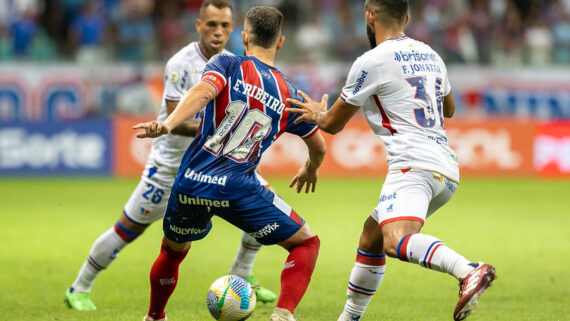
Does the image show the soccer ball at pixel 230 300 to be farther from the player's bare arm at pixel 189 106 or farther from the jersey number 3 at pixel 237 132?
the player's bare arm at pixel 189 106

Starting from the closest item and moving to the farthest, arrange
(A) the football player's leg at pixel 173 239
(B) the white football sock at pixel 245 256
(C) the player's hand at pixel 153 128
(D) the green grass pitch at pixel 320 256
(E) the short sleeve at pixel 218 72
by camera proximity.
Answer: (C) the player's hand at pixel 153 128
(E) the short sleeve at pixel 218 72
(A) the football player's leg at pixel 173 239
(D) the green grass pitch at pixel 320 256
(B) the white football sock at pixel 245 256

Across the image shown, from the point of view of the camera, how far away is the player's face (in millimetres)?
7426

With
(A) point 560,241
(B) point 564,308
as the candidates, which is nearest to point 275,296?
(B) point 564,308

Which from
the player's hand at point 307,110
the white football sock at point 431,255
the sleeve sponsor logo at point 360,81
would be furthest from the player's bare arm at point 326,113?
the white football sock at point 431,255

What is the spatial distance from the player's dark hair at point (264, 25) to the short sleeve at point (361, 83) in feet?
2.10

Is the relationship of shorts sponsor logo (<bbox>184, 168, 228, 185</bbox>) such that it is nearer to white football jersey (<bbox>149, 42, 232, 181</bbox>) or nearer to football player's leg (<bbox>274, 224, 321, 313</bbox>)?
football player's leg (<bbox>274, 224, 321, 313</bbox>)

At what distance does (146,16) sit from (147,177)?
15.3m

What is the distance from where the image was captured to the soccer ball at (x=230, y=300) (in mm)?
5613

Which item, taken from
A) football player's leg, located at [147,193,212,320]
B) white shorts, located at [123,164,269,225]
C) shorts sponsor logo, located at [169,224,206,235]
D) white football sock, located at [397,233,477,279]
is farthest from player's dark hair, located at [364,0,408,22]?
white shorts, located at [123,164,269,225]

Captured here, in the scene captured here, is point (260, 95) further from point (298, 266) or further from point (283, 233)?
point (298, 266)

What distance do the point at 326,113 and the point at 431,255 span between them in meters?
1.25

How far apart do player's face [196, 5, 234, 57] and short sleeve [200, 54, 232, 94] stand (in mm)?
1834

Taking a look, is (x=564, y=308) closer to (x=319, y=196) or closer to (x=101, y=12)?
(x=319, y=196)

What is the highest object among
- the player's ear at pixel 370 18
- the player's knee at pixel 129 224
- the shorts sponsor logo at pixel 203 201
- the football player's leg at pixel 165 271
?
the player's ear at pixel 370 18
